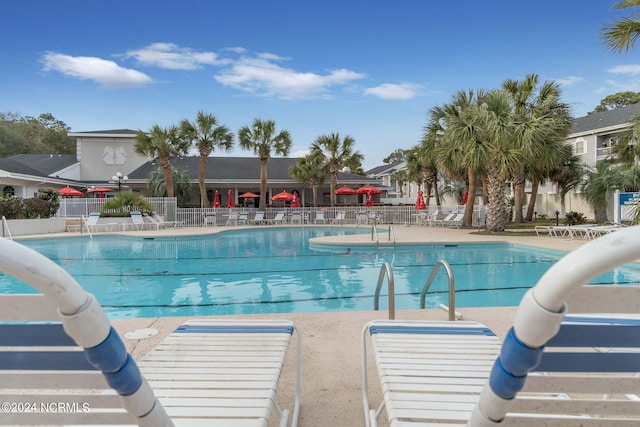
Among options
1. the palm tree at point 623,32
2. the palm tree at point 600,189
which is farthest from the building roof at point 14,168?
the palm tree at point 600,189

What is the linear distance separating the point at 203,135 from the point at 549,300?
91.4 feet

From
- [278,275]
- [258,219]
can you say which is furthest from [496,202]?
[258,219]

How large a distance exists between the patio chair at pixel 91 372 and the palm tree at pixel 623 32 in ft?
34.2

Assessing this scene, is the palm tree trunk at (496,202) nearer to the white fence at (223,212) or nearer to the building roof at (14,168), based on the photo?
the white fence at (223,212)

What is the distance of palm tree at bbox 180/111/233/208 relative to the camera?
2661 centimetres

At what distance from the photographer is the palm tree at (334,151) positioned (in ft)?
98.9

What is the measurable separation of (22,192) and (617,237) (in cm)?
3246

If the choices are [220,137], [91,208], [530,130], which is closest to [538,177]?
[530,130]

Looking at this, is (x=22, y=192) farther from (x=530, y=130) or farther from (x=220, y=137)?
(x=530, y=130)

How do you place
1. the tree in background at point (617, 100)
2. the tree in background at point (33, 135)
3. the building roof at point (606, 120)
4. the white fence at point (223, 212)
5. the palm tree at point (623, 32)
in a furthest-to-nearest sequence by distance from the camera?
the tree in background at point (33, 135)
the tree in background at point (617, 100)
the building roof at point (606, 120)
the white fence at point (223, 212)
the palm tree at point (623, 32)

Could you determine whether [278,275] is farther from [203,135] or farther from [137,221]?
[203,135]

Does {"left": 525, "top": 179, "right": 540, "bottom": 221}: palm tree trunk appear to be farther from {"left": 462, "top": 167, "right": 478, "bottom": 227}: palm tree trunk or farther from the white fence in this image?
{"left": 462, "top": 167, "right": 478, "bottom": 227}: palm tree trunk

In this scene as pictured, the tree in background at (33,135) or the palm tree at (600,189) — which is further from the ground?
the tree in background at (33,135)

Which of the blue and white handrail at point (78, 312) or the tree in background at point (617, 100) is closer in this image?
the blue and white handrail at point (78, 312)
